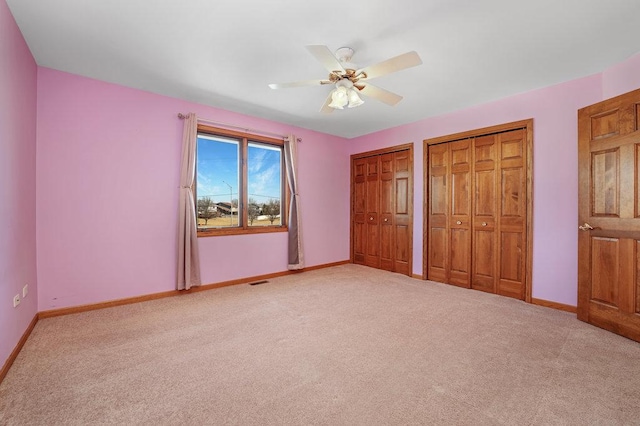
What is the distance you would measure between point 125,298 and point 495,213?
4.91 meters

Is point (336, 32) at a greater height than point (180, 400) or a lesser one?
greater

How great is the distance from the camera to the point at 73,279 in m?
3.14

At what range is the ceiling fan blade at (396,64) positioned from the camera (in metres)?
2.09

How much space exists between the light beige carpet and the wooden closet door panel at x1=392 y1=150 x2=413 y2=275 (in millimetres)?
Answer: 1637

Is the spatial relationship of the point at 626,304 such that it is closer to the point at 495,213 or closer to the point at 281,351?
the point at 495,213

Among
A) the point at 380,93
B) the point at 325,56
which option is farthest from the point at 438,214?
the point at 325,56

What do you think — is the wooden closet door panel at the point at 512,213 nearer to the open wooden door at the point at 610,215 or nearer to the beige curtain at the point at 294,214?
the open wooden door at the point at 610,215

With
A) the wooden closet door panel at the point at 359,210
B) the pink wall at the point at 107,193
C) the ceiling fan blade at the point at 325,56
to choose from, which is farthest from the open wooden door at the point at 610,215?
the pink wall at the point at 107,193

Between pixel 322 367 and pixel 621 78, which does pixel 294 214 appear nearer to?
pixel 322 367

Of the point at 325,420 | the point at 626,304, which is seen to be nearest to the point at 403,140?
the point at 626,304

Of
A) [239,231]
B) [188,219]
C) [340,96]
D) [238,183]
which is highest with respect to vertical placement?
[340,96]

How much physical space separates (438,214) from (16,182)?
498cm

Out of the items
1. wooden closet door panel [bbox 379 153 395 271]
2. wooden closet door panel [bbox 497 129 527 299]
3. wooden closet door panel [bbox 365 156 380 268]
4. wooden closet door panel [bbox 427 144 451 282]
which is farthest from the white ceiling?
wooden closet door panel [bbox 365 156 380 268]

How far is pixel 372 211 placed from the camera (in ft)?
18.5
